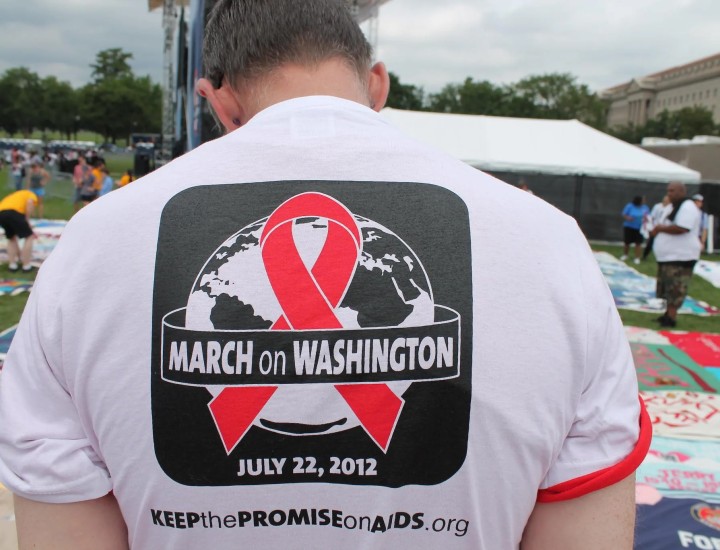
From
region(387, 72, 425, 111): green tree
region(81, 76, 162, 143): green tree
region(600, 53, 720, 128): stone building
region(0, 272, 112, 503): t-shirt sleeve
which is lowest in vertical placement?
region(0, 272, 112, 503): t-shirt sleeve

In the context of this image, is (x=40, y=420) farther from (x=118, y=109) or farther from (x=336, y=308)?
(x=118, y=109)

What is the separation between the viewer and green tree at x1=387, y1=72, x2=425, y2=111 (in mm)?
60844

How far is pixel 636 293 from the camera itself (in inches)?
372

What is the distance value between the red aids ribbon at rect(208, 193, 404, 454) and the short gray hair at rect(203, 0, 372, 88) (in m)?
0.27

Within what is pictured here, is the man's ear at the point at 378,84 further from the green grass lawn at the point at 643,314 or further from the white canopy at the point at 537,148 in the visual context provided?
Answer: the white canopy at the point at 537,148

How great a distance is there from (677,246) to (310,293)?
7.36 m

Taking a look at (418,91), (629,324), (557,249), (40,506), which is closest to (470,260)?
(557,249)

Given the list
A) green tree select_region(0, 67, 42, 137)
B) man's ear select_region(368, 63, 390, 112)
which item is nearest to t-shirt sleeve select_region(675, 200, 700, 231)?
man's ear select_region(368, 63, 390, 112)

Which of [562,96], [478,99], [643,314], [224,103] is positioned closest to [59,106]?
[478,99]

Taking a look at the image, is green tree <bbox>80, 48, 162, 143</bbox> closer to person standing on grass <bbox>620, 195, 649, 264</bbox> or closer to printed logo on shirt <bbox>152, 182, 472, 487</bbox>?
person standing on grass <bbox>620, 195, 649, 264</bbox>

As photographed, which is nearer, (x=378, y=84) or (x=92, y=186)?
(x=378, y=84)

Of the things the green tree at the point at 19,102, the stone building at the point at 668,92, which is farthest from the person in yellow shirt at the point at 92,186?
the stone building at the point at 668,92

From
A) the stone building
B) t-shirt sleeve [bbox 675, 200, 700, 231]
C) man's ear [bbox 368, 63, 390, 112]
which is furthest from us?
the stone building

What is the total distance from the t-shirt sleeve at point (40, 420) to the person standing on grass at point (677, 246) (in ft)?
24.3
